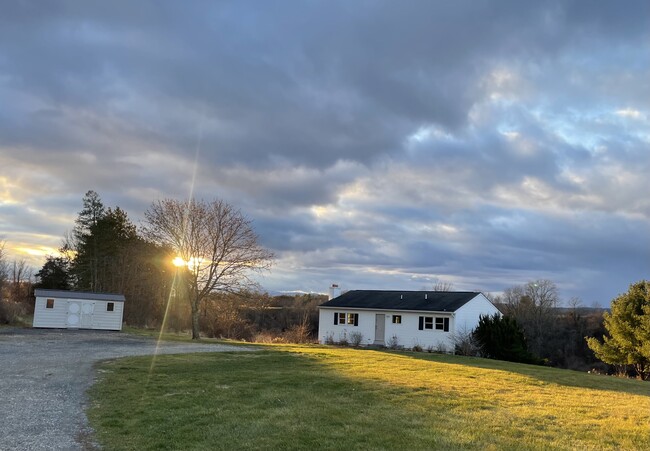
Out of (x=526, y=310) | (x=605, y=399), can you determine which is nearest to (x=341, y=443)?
(x=605, y=399)

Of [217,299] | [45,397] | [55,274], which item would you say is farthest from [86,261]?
[45,397]

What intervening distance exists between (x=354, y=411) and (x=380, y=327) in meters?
27.2

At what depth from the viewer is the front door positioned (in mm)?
33969

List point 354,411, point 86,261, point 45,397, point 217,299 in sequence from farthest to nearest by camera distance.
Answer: point 86,261, point 217,299, point 45,397, point 354,411

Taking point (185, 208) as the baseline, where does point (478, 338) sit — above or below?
below

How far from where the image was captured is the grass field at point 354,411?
5.97 metres

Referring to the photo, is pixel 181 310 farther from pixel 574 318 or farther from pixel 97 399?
pixel 574 318

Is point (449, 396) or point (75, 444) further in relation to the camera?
point (449, 396)

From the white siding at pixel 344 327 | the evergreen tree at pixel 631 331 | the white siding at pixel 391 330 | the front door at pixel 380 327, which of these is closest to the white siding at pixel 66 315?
the white siding at pixel 344 327

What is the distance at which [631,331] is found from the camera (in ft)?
93.1

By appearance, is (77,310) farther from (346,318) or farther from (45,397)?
(45,397)

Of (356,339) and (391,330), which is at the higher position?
(391,330)

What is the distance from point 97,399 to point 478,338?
24.3 metres

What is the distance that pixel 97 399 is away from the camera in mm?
8797
